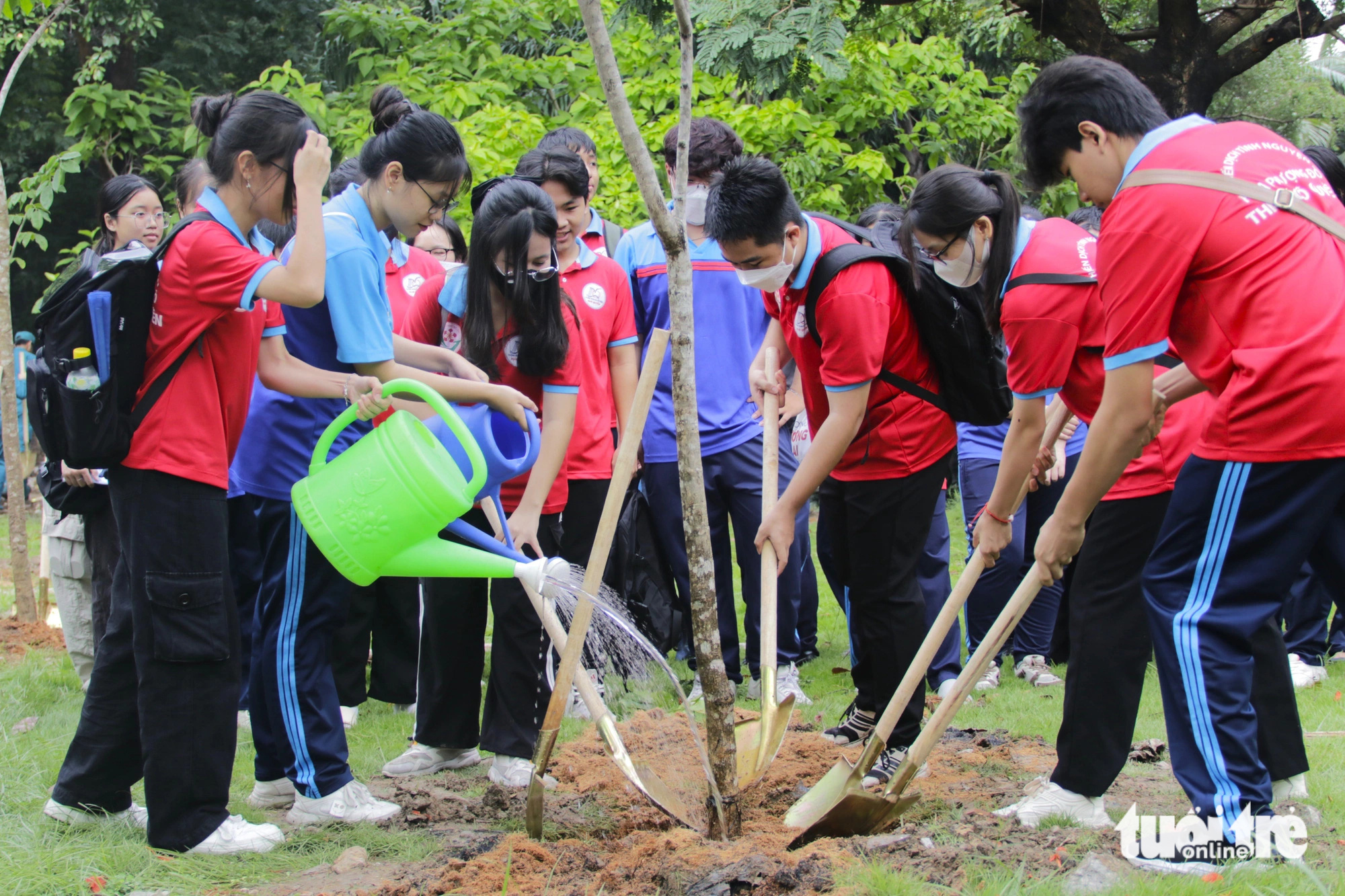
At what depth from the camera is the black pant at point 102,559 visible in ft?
14.4

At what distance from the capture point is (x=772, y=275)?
11.1 feet

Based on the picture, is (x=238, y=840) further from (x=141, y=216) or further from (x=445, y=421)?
(x=141, y=216)

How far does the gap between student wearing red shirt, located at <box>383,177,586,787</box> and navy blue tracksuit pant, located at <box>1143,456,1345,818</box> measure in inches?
71.1

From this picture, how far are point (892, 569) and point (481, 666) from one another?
4.49 ft

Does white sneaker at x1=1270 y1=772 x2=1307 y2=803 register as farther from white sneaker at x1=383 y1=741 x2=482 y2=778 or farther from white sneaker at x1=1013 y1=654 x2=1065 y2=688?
white sneaker at x1=383 y1=741 x2=482 y2=778

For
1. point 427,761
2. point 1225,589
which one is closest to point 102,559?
point 427,761

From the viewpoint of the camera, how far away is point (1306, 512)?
2.42 meters

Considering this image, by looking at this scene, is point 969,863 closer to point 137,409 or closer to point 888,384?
point 888,384

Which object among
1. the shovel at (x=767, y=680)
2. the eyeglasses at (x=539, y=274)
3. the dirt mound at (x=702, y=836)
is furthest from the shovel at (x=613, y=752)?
the eyeglasses at (x=539, y=274)

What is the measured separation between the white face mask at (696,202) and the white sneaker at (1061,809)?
2507 millimetres

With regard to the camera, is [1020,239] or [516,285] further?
[516,285]

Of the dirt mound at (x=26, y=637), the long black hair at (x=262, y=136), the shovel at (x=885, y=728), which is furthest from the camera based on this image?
the dirt mound at (x=26, y=637)

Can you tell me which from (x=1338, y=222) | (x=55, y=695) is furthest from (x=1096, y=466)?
(x=55, y=695)

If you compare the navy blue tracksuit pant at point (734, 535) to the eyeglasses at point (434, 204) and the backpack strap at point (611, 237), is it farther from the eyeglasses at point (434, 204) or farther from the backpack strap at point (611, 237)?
the eyeglasses at point (434, 204)
